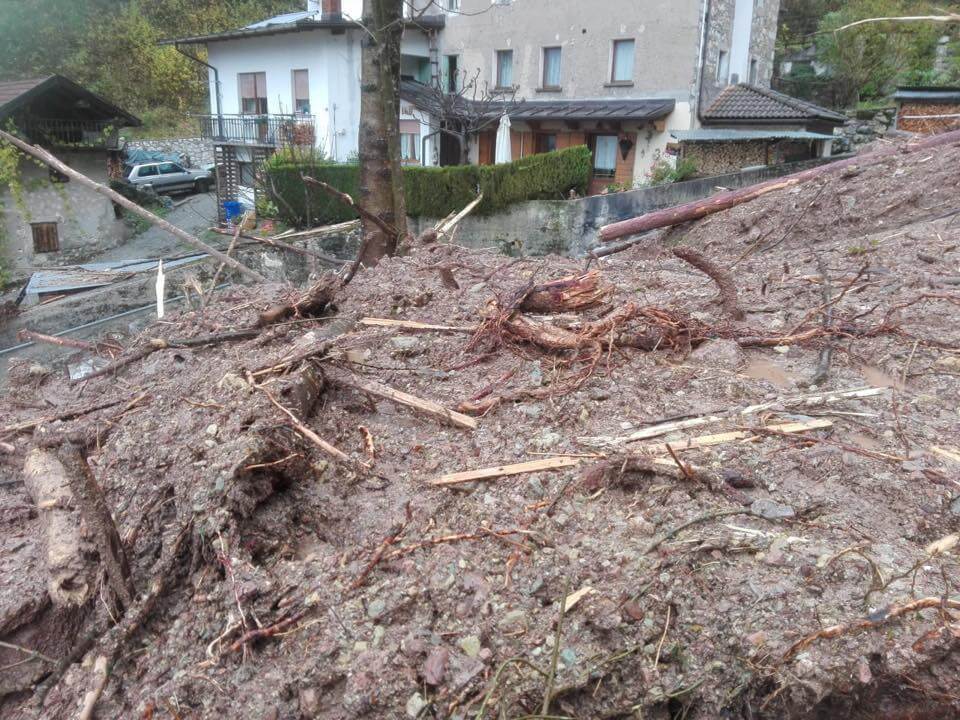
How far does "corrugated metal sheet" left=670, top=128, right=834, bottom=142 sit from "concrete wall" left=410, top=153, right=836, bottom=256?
16.2 ft

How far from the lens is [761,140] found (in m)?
18.9

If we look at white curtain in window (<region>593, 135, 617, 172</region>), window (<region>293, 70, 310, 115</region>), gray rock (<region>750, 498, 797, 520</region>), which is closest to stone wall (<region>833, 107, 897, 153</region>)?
white curtain in window (<region>593, 135, 617, 172</region>)

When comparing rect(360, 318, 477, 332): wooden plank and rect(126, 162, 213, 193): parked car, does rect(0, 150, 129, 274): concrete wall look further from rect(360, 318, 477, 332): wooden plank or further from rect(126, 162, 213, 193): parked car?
rect(360, 318, 477, 332): wooden plank

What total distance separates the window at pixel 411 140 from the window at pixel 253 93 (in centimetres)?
488

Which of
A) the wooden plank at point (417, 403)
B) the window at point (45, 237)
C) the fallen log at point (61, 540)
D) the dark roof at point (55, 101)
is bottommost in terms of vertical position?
the window at point (45, 237)

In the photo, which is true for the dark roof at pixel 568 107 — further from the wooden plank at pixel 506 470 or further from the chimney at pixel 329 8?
the wooden plank at pixel 506 470

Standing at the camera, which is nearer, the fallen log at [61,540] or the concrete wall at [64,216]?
the fallen log at [61,540]

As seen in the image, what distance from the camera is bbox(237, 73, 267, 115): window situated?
86.4 feet

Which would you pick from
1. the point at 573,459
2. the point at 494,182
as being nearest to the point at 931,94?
the point at 494,182

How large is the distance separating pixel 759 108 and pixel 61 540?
2076cm

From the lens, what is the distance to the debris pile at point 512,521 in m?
2.79

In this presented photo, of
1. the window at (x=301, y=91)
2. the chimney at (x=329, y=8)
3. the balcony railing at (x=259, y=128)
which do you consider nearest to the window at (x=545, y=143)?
the balcony railing at (x=259, y=128)

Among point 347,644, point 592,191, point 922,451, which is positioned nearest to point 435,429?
point 347,644

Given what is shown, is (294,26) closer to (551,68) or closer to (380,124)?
(551,68)
